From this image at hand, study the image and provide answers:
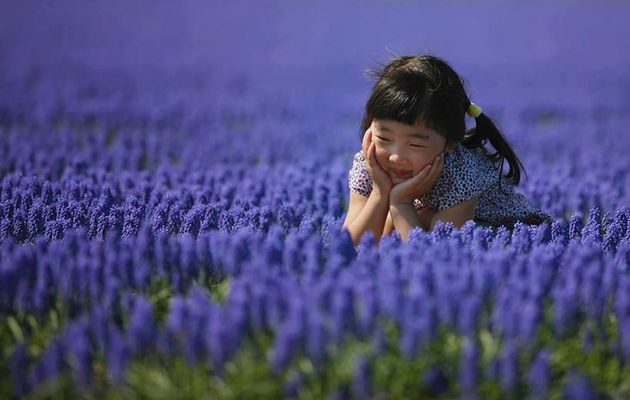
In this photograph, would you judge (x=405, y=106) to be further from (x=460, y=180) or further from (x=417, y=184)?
(x=460, y=180)

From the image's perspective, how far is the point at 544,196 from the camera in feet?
21.9

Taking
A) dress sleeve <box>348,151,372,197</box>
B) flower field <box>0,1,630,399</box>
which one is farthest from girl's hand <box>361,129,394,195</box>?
flower field <box>0,1,630,399</box>

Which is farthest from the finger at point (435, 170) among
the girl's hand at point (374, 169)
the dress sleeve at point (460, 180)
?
the girl's hand at point (374, 169)

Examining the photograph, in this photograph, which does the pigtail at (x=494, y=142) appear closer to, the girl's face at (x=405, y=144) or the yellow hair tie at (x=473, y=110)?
the yellow hair tie at (x=473, y=110)

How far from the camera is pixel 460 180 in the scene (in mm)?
5238

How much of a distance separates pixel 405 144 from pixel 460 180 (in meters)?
0.38

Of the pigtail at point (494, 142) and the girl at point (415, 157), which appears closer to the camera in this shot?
the girl at point (415, 157)

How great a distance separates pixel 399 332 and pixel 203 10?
29.5 m

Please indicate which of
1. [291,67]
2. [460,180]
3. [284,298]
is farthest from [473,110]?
[291,67]

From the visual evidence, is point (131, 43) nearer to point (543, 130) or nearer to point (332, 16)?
point (332, 16)

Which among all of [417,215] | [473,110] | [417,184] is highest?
[473,110]

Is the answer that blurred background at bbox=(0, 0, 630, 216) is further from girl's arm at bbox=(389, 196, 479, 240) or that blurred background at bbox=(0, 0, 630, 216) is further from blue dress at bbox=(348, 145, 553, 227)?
girl's arm at bbox=(389, 196, 479, 240)

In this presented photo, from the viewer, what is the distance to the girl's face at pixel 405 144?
5.09 m

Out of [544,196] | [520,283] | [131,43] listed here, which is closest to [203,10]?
[131,43]
